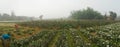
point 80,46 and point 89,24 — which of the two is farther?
point 89,24

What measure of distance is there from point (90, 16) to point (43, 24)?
1465 inches

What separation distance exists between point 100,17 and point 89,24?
93.8ft

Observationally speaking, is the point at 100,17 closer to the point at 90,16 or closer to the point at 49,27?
the point at 90,16

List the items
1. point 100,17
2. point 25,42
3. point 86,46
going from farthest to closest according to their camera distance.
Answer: point 100,17
point 25,42
point 86,46

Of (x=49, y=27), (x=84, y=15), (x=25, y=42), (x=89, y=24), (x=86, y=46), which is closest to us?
(x=86, y=46)

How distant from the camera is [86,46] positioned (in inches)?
727

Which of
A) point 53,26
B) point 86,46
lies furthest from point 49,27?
point 86,46

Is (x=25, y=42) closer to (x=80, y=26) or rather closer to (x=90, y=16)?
(x=80, y=26)

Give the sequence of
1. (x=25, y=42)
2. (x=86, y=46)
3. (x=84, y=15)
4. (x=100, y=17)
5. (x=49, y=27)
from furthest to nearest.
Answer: (x=84, y=15), (x=100, y=17), (x=49, y=27), (x=25, y=42), (x=86, y=46)

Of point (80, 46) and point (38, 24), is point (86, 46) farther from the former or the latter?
point (38, 24)

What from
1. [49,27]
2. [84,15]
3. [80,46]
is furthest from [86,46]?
[84,15]

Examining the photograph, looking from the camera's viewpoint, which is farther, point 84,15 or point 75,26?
point 84,15

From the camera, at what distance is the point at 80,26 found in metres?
48.6

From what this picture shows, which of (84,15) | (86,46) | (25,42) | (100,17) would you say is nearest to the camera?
(86,46)
